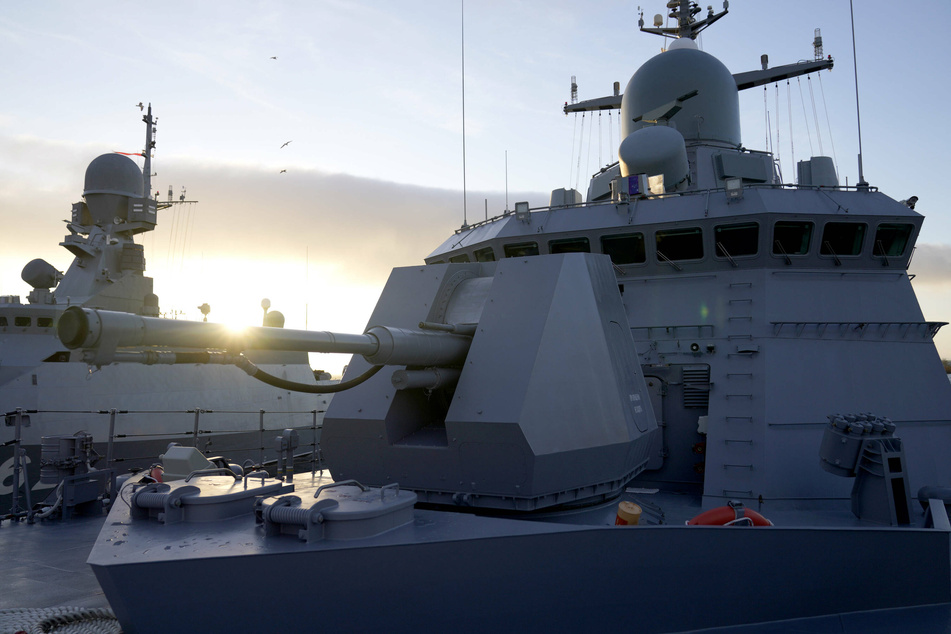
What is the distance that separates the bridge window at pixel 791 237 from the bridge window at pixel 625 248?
148cm

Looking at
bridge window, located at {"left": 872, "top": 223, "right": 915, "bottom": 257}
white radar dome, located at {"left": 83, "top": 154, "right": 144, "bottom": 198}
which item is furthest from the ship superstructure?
white radar dome, located at {"left": 83, "top": 154, "right": 144, "bottom": 198}

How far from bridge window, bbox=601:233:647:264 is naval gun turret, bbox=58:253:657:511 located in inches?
120

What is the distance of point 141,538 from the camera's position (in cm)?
343

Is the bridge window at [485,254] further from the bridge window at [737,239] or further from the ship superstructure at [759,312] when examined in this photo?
the bridge window at [737,239]

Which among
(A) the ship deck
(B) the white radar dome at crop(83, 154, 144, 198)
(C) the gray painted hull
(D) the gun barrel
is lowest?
(A) the ship deck

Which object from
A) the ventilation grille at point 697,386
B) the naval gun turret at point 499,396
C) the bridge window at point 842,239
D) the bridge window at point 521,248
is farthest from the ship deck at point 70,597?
the bridge window at point 521,248

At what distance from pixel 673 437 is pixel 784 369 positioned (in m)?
1.40

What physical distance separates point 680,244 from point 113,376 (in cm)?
1416

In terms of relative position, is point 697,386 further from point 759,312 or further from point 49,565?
point 49,565

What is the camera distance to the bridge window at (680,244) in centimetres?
796

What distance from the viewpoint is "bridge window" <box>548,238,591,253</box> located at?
8383mm

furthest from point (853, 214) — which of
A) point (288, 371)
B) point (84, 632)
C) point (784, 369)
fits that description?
point (288, 371)

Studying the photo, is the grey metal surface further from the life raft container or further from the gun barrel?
the life raft container

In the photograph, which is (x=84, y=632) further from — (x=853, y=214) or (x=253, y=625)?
(x=853, y=214)
